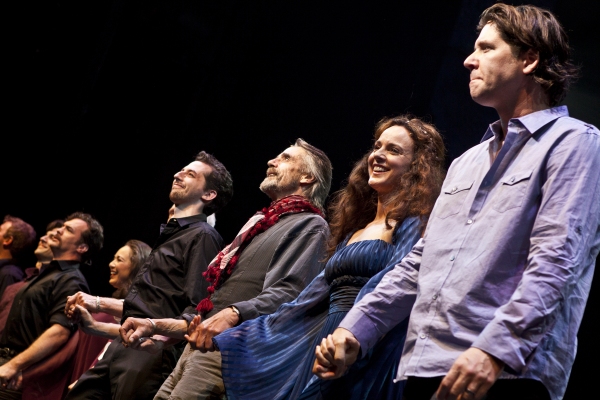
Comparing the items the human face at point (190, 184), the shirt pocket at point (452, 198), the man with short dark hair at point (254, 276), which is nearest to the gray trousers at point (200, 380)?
the man with short dark hair at point (254, 276)

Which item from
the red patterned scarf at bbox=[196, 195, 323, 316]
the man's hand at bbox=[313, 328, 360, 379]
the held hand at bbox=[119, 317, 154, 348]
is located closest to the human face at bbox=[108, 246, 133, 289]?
the red patterned scarf at bbox=[196, 195, 323, 316]

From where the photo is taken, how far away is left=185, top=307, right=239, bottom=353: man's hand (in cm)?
249

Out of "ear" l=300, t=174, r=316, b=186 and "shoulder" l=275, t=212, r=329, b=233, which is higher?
"ear" l=300, t=174, r=316, b=186

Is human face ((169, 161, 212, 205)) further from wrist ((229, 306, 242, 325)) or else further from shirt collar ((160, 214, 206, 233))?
wrist ((229, 306, 242, 325))

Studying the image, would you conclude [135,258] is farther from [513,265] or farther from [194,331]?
[513,265]

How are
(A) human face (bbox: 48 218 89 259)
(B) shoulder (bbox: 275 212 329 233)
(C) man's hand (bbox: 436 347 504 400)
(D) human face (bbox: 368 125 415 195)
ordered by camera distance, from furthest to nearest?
1. (A) human face (bbox: 48 218 89 259)
2. (B) shoulder (bbox: 275 212 329 233)
3. (D) human face (bbox: 368 125 415 195)
4. (C) man's hand (bbox: 436 347 504 400)

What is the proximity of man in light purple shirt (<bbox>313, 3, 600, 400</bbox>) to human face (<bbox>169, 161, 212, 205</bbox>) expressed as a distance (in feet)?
7.57

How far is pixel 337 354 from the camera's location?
1.73 metres

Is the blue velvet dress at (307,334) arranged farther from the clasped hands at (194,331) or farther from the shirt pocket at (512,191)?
the shirt pocket at (512,191)

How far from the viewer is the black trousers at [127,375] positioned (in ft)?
11.4

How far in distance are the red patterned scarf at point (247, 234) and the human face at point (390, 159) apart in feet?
2.09

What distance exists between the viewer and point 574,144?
159 cm

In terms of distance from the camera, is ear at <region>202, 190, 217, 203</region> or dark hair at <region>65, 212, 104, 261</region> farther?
dark hair at <region>65, 212, 104, 261</region>

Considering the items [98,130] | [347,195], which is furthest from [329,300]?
[98,130]
